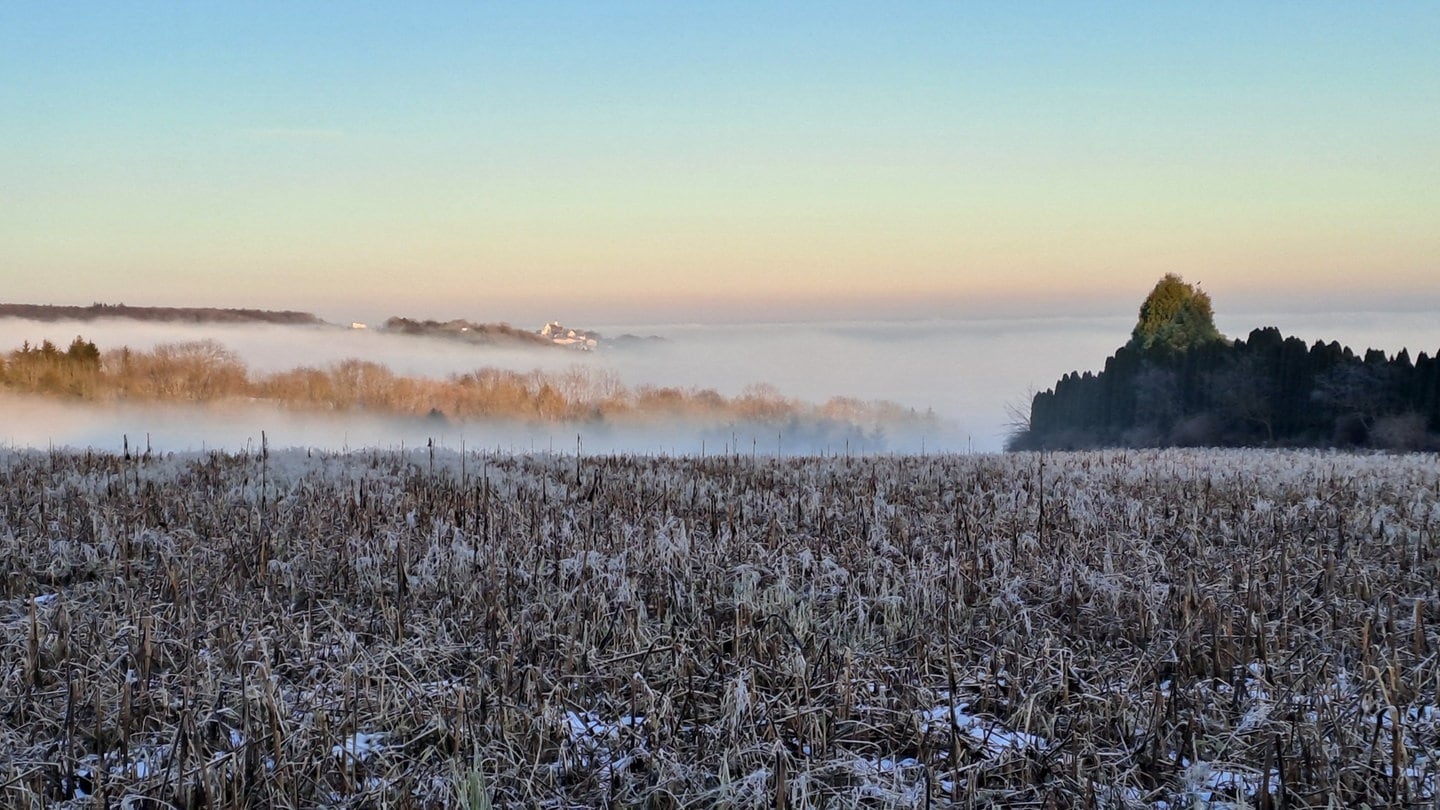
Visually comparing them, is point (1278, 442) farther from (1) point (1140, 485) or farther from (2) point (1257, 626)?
(2) point (1257, 626)

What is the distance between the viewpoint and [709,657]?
506 centimetres

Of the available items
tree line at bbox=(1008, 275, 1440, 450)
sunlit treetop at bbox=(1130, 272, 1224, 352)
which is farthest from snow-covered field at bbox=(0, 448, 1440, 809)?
sunlit treetop at bbox=(1130, 272, 1224, 352)

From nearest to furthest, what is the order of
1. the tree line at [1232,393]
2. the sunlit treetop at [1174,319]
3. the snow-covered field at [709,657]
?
the snow-covered field at [709,657], the tree line at [1232,393], the sunlit treetop at [1174,319]

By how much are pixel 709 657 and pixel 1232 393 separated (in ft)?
151

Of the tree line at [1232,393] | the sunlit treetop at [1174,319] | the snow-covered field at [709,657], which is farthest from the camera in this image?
the sunlit treetop at [1174,319]

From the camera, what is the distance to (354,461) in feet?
51.1

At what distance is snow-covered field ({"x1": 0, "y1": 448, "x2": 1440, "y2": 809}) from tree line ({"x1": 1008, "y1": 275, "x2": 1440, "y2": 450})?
36.1 m

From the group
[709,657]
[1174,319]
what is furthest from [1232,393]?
[709,657]

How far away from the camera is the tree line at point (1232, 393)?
40594 mm

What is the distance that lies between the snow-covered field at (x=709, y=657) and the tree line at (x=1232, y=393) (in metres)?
36.1

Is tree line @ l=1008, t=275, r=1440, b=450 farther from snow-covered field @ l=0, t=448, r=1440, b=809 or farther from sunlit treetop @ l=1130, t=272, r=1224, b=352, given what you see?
snow-covered field @ l=0, t=448, r=1440, b=809

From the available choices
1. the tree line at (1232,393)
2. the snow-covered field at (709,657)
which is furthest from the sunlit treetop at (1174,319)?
the snow-covered field at (709,657)

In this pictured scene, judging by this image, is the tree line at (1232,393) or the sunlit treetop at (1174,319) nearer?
the tree line at (1232,393)

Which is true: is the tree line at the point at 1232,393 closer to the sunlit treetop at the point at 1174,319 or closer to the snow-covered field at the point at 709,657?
the sunlit treetop at the point at 1174,319
